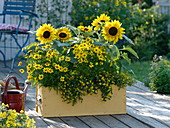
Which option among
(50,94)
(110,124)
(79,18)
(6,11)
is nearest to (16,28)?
(6,11)

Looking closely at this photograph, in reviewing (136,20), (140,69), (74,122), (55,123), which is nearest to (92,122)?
(74,122)

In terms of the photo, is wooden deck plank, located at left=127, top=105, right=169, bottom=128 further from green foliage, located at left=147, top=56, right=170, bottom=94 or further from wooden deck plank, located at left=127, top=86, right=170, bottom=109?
green foliage, located at left=147, top=56, right=170, bottom=94

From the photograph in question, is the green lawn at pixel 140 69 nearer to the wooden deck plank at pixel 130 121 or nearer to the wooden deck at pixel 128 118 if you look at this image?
the wooden deck at pixel 128 118

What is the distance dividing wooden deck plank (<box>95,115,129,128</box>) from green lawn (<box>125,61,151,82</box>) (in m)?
2.31

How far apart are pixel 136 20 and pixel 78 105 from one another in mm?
4193

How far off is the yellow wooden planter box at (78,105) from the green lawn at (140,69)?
2.19 m

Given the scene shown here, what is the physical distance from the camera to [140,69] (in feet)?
22.3

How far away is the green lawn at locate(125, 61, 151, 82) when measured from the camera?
6.16 meters

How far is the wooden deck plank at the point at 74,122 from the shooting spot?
3.46 metres

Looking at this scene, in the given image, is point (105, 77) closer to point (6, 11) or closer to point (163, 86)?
point (163, 86)

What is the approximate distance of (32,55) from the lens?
3652 mm

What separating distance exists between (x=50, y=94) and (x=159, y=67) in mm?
1876

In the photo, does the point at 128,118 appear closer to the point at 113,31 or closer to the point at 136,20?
the point at 113,31

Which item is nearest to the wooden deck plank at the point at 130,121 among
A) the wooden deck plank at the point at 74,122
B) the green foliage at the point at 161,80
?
the wooden deck plank at the point at 74,122
